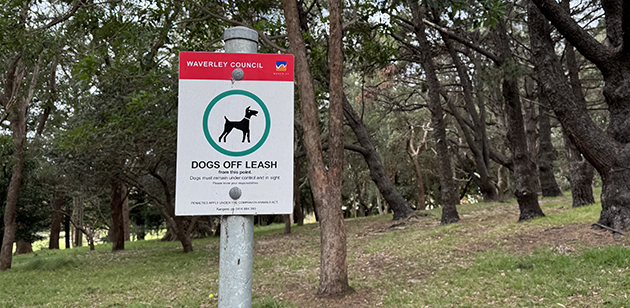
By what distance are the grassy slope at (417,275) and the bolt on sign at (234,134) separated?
419 centimetres

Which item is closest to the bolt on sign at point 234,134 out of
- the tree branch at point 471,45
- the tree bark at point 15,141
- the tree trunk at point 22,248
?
the tree branch at point 471,45

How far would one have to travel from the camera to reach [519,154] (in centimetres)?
1027

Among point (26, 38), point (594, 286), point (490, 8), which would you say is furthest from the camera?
point (26, 38)

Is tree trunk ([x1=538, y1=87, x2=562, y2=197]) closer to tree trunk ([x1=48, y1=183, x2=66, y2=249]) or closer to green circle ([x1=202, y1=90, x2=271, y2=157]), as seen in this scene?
green circle ([x1=202, y1=90, x2=271, y2=157])

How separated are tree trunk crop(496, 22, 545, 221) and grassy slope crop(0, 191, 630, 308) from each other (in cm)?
48

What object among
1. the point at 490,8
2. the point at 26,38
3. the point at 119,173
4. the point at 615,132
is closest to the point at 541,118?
the point at 615,132

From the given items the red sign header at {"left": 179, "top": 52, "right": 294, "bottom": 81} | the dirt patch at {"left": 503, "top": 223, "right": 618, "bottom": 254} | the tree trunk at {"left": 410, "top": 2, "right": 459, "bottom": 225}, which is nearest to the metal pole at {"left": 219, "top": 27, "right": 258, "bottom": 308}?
the red sign header at {"left": 179, "top": 52, "right": 294, "bottom": 81}

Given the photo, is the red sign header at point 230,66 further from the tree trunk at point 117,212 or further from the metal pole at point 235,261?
the tree trunk at point 117,212

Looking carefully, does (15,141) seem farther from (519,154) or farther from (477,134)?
(477,134)

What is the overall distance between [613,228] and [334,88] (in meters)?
5.39

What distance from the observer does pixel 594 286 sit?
17.2 feet

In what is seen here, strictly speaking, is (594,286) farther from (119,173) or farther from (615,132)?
(119,173)

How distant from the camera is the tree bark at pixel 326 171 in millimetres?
6168

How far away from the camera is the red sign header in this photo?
6.74 feet
